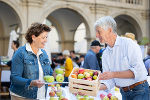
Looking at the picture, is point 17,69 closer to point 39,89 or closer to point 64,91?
point 39,89

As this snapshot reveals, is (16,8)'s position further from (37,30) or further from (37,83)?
(37,83)

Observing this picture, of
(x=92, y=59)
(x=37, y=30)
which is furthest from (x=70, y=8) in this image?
(x=37, y=30)

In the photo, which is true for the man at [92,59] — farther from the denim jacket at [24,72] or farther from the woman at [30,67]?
the denim jacket at [24,72]

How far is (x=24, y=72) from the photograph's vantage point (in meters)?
2.64

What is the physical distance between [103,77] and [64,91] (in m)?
1.47

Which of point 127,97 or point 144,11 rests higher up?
point 144,11

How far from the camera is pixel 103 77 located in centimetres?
225

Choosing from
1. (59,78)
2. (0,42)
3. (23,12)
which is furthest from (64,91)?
(0,42)

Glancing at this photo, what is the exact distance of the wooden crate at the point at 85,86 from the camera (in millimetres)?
2422

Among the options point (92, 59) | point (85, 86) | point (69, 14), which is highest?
point (69, 14)

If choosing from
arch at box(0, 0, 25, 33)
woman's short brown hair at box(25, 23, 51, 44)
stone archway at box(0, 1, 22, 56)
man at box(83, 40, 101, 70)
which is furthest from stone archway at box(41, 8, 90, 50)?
woman's short brown hair at box(25, 23, 51, 44)

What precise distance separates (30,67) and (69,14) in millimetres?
14509

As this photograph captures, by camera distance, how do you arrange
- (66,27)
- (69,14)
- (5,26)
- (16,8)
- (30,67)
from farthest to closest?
1. (66,27)
2. (69,14)
3. (5,26)
4. (16,8)
5. (30,67)

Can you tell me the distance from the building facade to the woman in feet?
28.6
